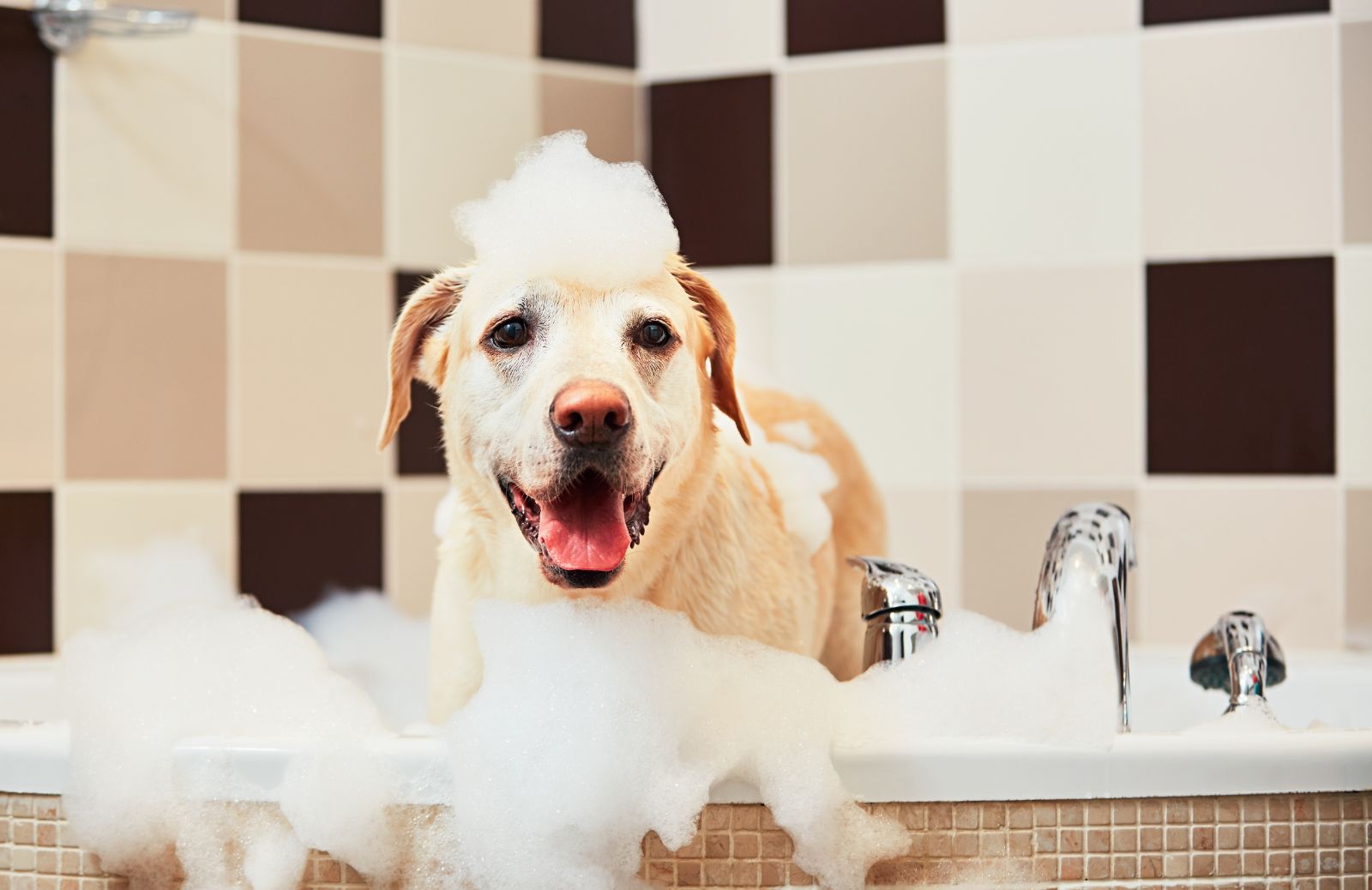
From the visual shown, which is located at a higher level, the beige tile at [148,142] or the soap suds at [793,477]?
the beige tile at [148,142]

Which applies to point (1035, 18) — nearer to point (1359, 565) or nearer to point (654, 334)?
point (1359, 565)

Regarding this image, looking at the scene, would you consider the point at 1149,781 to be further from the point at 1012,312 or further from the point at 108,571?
the point at 108,571

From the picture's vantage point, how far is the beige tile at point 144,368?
1.79 m

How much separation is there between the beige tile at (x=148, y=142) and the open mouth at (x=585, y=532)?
1.13 metres

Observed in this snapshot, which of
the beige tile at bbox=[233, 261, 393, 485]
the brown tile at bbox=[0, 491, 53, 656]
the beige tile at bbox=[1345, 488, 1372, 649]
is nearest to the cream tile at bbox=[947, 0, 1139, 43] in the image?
the beige tile at bbox=[1345, 488, 1372, 649]

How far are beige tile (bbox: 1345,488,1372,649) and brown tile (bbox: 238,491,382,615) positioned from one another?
1605 mm

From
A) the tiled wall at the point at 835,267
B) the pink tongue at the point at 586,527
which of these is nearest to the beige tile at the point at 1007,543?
the tiled wall at the point at 835,267

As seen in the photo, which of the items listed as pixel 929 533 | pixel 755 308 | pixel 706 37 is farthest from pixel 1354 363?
pixel 706 37

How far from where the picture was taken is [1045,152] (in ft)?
6.64

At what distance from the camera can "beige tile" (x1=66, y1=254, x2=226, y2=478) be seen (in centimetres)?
179

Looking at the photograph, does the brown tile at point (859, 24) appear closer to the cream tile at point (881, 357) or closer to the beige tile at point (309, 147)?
the cream tile at point (881, 357)

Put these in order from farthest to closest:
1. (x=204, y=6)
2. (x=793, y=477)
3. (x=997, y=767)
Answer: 1. (x=204, y=6)
2. (x=793, y=477)
3. (x=997, y=767)

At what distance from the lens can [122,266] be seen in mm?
1811

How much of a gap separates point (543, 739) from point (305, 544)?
1.16 m
